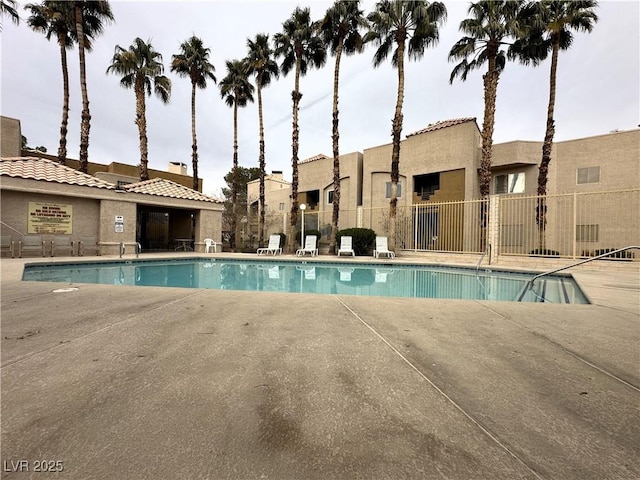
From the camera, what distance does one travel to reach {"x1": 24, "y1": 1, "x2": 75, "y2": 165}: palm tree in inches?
540

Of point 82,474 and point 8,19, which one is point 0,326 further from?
point 8,19

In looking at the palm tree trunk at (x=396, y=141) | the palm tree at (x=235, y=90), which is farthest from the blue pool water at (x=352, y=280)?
the palm tree at (x=235, y=90)

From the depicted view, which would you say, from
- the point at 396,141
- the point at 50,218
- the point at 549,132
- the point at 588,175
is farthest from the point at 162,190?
the point at 588,175

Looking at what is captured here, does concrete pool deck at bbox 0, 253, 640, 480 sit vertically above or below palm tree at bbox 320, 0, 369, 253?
below

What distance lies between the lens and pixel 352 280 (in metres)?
8.41

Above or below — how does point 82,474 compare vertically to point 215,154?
below

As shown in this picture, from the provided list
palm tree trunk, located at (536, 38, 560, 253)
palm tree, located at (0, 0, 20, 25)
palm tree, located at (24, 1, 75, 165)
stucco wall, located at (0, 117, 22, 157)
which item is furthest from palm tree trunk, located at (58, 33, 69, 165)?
palm tree trunk, located at (536, 38, 560, 253)

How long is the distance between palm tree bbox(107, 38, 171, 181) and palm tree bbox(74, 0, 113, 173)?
1.35 meters

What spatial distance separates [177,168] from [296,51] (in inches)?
820

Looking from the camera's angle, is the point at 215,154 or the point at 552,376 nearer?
the point at 552,376

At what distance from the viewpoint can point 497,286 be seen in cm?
749

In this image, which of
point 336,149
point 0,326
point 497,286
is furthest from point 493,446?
point 336,149

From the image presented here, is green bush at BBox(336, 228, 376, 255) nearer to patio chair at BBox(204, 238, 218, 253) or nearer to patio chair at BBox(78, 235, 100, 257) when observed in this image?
patio chair at BBox(204, 238, 218, 253)

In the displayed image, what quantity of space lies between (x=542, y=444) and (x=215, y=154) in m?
33.2
